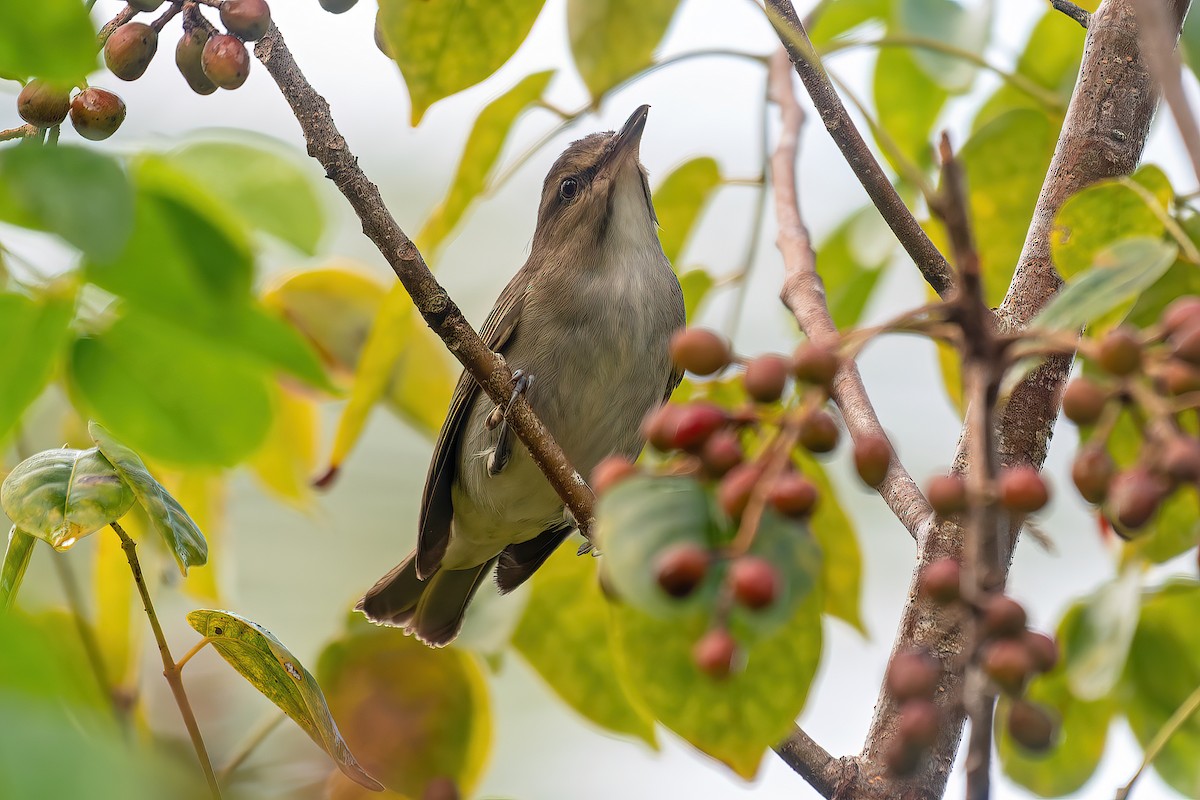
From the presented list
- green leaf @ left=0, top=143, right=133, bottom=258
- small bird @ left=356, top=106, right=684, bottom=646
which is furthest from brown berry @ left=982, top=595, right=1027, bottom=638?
small bird @ left=356, top=106, right=684, bottom=646

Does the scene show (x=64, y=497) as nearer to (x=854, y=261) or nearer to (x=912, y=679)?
(x=912, y=679)

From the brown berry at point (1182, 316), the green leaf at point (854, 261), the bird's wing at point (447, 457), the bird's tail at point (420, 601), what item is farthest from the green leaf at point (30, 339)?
the bird's tail at point (420, 601)

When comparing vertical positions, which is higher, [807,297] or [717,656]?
[807,297]

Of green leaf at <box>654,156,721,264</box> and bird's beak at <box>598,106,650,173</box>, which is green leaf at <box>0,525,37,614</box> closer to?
green leaf at <box>654,156,721,264</box>

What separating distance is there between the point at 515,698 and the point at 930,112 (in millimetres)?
10134

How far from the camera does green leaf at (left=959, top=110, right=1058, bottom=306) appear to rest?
9.88 ft

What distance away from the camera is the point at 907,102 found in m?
3.39

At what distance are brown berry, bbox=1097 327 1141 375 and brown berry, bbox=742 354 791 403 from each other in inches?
11.0

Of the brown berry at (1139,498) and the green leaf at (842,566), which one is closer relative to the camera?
the brown berry at (1139,498)

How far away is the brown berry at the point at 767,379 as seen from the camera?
120 centimetres

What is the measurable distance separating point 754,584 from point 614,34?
5.41ft

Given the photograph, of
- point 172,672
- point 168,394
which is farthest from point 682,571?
point 172,672

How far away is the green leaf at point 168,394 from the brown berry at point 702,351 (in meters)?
0.67

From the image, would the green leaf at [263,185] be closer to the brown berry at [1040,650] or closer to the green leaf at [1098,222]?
the green leaf at [1098,222]
